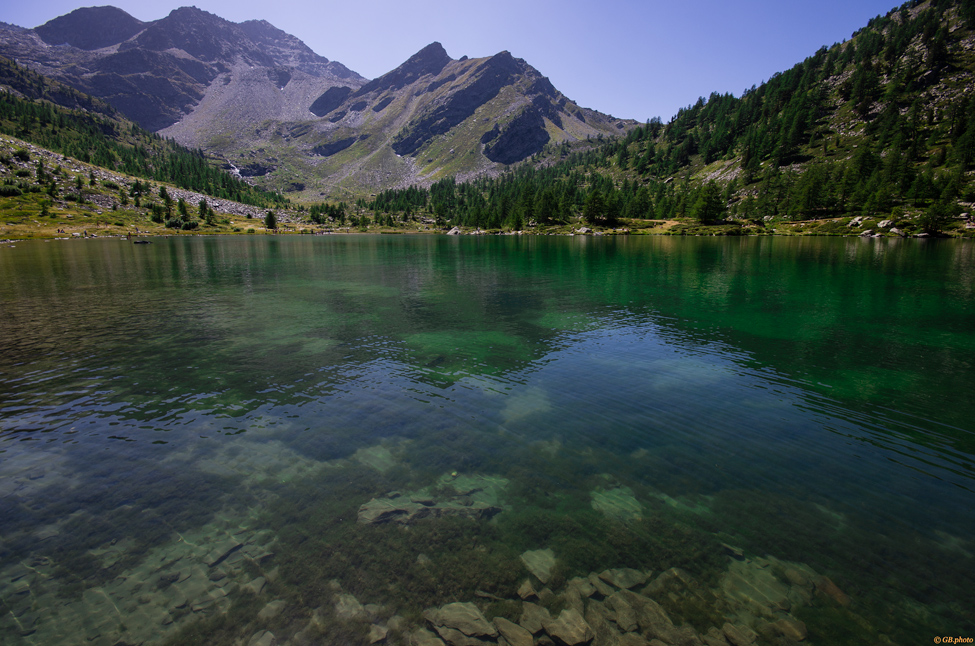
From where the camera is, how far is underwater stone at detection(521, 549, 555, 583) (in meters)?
8.75

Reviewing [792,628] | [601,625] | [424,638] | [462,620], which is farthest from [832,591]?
[424,638]

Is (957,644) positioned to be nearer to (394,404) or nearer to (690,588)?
(690,588)

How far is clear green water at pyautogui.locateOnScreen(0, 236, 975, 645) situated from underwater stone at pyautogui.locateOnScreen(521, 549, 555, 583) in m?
0.20

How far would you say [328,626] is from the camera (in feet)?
24.6

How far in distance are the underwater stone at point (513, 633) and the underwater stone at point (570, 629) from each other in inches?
16.4

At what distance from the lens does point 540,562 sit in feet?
29.8

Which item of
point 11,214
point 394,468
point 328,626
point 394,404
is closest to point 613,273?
point 394,404

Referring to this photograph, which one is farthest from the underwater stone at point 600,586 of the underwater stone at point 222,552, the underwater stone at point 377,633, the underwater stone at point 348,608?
the underwater stone at point 222,552

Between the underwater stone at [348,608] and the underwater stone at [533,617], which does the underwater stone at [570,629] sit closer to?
the underwater stone at [533,617]

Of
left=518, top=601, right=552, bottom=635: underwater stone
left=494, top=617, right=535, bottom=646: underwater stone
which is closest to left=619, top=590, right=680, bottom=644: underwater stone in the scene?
left=518, top=601, right=552, bottom=635: underwater stone

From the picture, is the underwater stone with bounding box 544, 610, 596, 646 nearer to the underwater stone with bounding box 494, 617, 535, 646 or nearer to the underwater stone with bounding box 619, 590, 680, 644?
the underwater stone with bounding box 494, 617, 535, 646

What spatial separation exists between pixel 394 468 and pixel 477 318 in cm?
2079

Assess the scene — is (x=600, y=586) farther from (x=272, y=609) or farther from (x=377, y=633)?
(x=272, y=609)

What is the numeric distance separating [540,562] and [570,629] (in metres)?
1.65
